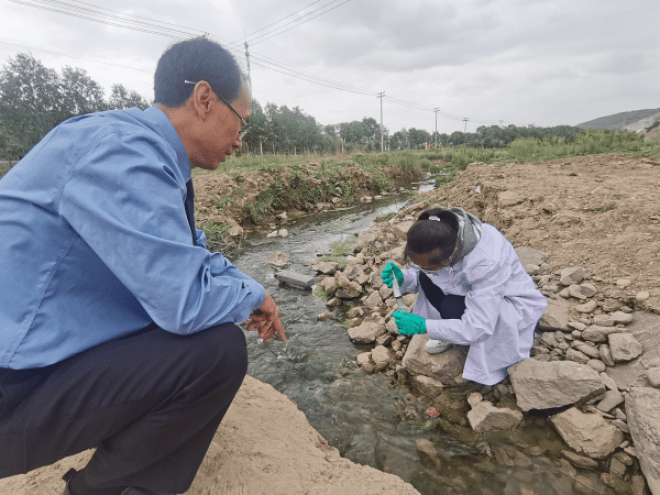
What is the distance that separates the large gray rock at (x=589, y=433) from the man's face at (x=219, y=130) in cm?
227

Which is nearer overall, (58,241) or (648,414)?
(58,241)

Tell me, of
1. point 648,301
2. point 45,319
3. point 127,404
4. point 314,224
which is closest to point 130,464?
point 127,404

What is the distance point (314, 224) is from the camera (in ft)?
25.5

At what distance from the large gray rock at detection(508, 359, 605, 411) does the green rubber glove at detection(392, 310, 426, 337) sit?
630 mm

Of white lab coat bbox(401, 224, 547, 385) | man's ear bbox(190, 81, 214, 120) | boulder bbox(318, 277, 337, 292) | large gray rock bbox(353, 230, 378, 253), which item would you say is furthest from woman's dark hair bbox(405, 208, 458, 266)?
large gray rock bbox(353, 230, 378, 253)

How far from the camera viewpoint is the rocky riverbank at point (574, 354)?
1725mm

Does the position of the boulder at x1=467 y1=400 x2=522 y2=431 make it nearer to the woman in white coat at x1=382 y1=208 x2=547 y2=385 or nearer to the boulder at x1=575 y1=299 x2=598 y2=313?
the woman in white coat at x1=382 y1=208 x2=547 y2=385

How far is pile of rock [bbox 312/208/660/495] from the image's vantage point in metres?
1.67

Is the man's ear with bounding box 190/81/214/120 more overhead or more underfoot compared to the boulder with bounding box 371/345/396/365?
more overhead

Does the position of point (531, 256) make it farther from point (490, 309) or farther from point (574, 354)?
point (490, 309)

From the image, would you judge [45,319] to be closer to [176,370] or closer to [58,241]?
[58,241]

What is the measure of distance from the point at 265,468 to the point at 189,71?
64.8 inches

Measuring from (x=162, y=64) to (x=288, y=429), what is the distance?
185 centimetres

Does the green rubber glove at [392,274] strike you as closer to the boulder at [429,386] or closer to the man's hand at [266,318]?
the boulder at [429,386]
